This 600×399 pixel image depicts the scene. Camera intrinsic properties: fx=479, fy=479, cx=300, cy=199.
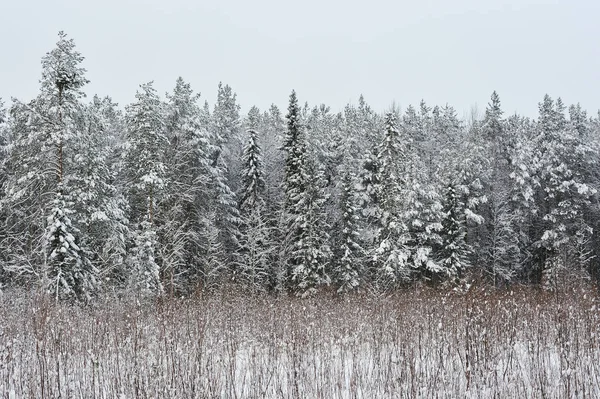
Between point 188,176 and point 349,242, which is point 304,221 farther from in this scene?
point 188,176

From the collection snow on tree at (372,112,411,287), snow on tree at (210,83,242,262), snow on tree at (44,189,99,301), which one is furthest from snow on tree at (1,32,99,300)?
snow on tree at (372,112,411,287)

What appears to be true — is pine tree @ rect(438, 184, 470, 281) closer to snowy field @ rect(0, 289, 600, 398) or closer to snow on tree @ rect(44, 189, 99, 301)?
snow on tree @ rect(44, 189, 99, 301)

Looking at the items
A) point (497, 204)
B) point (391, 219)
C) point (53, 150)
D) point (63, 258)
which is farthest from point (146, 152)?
point (497, 204)

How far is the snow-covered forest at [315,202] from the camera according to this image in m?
23.5

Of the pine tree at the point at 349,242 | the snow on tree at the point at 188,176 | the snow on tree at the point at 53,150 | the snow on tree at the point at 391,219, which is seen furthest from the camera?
the pine tree at the point at 349,242

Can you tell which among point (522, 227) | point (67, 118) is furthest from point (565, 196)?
point (67, 118)

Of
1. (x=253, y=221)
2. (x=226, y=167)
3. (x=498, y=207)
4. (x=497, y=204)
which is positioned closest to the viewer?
(x=253, y=221)

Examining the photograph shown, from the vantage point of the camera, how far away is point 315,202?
3103cm

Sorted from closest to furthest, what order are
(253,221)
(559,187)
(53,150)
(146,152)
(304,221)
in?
(53,150), (146,152), (304,221), (253,221), (559,187)

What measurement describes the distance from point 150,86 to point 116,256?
941cm

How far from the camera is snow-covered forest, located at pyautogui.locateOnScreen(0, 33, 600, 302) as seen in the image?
77.3 feet

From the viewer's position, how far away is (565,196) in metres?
34.5

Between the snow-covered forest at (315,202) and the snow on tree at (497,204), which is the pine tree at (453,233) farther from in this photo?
the snow on tree at (497,204)

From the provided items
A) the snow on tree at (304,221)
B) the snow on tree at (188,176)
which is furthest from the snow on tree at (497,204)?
the snow on tree at (188,176)
